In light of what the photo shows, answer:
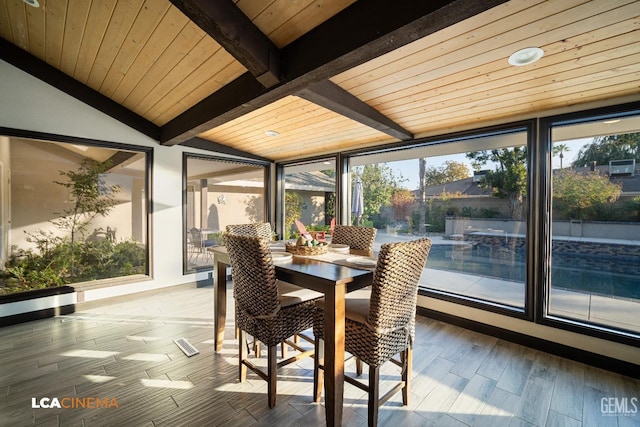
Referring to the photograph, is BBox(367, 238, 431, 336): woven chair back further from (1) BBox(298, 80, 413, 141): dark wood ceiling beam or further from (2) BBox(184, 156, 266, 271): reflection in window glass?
(2) BBox(184, 156, 266, 271): reflection in window glass

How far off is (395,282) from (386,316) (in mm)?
214

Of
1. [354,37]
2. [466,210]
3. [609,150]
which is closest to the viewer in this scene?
[354,37]

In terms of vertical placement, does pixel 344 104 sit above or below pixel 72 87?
below

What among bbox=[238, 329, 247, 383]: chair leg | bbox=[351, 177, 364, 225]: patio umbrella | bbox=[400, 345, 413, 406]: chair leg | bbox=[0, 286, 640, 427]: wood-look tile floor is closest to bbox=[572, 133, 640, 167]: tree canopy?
bbox=[0, 286, 640, 427]: wood-look tile floor

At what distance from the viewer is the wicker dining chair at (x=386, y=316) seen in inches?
63.1

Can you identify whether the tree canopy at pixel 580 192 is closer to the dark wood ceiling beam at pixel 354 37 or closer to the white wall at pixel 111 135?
the dark wood ceiling beam at pixel 354 37

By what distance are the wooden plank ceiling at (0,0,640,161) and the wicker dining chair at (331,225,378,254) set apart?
1.13 meters

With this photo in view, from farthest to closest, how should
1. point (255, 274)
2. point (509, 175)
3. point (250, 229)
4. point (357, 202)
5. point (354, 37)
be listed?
point (357, 202), point (250, 229), point (509, 175), point (255, 274), point (354, 37)

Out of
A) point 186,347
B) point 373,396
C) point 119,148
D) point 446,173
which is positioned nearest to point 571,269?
point 446,173

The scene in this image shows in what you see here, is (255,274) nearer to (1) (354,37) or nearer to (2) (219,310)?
(2) (219,310)

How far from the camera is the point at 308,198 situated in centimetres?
579

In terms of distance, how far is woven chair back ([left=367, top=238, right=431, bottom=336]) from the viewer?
5.21ft

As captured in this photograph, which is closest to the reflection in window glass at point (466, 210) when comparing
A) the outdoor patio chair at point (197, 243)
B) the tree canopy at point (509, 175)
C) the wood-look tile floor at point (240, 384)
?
the tree canopy at point (509, 175)

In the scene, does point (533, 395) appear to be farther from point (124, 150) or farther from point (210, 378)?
point (124, 150)
